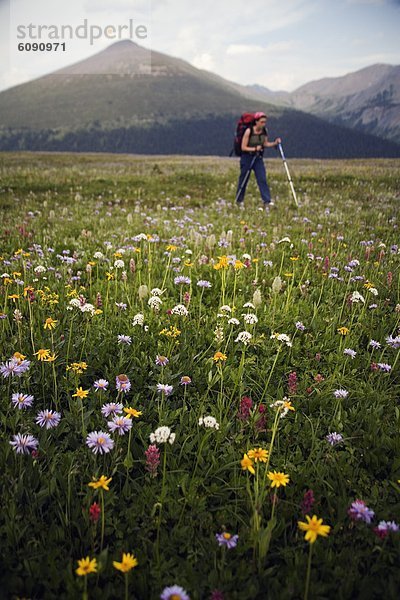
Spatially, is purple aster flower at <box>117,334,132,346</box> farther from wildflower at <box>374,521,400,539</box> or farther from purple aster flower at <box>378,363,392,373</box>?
wildflower at <box>374,521,400,539</box>

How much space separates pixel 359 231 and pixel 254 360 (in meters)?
6.69

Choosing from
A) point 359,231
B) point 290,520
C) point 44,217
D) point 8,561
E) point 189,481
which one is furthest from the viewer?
point 44,217

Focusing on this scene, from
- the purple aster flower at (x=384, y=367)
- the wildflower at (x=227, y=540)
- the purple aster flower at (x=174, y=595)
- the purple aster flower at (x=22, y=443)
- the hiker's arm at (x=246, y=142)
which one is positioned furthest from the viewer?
the hiker's arm at (x=246, y=142)

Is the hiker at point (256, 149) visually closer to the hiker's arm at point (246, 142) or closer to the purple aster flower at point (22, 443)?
the hiker's arm at point (246, 142)

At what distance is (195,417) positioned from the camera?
321 centimetres

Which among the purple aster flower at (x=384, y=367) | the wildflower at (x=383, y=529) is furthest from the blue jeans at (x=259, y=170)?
the wildflower at (x=383, y=529)

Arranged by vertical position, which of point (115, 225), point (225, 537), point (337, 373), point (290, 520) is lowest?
point (290, 520)

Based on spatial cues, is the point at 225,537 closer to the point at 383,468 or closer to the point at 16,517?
the point at 16,517

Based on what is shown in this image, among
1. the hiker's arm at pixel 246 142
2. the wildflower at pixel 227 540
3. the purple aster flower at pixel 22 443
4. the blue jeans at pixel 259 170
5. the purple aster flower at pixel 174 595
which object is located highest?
the hiker's arm at pixel 246 142

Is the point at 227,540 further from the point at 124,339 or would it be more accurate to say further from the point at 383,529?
the point at 124,339

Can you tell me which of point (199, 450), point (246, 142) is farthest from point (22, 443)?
point (246, 142)

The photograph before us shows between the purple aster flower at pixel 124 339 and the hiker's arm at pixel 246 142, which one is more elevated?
the hiker's arm at pixel 246 142

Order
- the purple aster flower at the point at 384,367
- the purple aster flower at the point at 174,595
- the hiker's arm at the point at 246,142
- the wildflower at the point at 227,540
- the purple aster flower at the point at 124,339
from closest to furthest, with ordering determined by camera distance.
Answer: the purple aster flower at the point at 174,595 < the wildflower at the point at 227,540 < the purple aster flower at the point at 384,367 < the purple aster flower at the point at 124,339 < the hiker's arm at the point at 246,142

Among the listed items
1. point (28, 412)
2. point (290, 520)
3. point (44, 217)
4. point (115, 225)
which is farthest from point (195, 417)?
point (44, 217)
